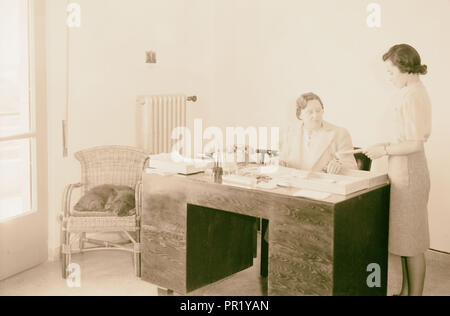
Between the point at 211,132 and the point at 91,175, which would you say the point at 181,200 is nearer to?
the point at 91,175

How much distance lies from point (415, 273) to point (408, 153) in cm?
67

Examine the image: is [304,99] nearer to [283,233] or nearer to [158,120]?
[283,233]

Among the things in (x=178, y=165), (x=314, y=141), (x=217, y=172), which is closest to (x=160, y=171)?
(x=178, y=165)

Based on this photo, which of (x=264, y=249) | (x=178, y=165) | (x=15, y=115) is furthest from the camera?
(x=15, y=115)

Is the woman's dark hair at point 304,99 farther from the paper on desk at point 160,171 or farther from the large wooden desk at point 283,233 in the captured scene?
the paper on desk at point 160,171

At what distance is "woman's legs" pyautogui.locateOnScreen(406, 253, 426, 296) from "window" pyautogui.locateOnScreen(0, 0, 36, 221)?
2.50 m

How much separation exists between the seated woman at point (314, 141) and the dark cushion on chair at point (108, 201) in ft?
3.42

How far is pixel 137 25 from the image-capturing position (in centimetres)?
461

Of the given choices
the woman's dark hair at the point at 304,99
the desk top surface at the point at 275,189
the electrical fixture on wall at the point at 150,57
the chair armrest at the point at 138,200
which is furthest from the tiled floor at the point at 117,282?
the electrical fixture on wall at the point at 150,57

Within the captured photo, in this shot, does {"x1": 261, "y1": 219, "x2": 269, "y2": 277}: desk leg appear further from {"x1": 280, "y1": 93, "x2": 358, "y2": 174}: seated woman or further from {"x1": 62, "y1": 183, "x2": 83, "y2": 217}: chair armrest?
{"x1": 62, "y1": 183, "x2": 83, "y2": 217}: chair armrest

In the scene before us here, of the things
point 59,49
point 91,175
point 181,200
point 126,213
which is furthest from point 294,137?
point 59,49

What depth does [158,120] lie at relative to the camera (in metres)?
4.73

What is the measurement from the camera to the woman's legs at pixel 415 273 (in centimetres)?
315

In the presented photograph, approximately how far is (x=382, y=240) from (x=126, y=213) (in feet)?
5.30
